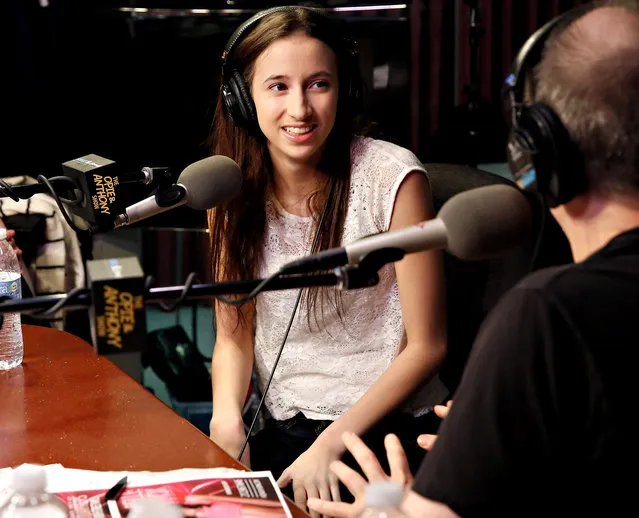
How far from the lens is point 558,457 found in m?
0.83

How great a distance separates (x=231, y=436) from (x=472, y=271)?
577 millimetres

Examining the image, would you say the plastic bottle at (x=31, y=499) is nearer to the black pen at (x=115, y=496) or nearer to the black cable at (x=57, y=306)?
the black pen at (x=115, y=496)

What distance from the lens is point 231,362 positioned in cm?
192

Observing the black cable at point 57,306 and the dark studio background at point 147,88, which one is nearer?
the black cable at point 57,306

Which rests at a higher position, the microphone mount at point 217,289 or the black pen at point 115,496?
the microphone mount at point 217,289

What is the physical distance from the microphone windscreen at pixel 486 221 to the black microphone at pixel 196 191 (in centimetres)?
36

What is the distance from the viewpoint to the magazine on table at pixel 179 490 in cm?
111

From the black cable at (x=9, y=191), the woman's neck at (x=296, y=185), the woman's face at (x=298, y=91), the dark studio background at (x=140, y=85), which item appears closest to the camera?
the black cable at (x=9, y=191)

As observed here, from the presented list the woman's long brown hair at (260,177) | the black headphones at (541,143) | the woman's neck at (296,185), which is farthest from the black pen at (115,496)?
the woman's neck at (296,185)

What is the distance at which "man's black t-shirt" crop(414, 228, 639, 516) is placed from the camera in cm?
82

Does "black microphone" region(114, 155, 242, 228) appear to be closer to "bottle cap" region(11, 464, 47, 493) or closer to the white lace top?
"bottle cap" region(11, 464, 47, 493)

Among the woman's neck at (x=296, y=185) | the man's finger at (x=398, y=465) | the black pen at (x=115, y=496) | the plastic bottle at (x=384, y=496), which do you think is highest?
the woman's neck at (x=296, y=185)

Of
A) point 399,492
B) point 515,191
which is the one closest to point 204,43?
point 515,191

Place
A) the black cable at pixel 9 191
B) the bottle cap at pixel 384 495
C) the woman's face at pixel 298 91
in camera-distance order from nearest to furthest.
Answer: the bottle cap at pixel 384 495 < the black cable at pixel 9 191 < the woman's face at pixel 298 91
